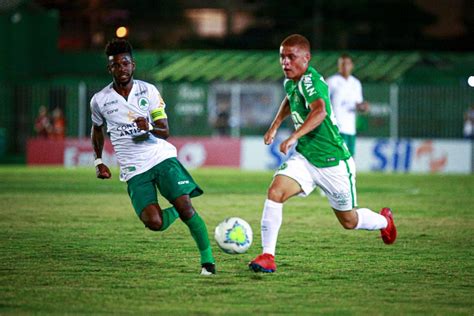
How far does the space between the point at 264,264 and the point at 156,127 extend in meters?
1.63

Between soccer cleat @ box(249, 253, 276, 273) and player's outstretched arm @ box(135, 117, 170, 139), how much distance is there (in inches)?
56.4

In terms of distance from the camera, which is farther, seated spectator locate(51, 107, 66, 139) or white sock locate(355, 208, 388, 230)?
seated spectator locate(51, 107, 66, 139)

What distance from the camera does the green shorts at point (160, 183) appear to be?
920 cm

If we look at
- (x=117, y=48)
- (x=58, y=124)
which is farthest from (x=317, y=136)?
(x=58, y=124)

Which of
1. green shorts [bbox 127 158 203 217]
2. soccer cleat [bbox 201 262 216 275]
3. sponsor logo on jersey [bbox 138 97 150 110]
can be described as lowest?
Answer: soccer cleat [bbox 201 262 216 275]

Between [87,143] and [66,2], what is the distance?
20.3 m

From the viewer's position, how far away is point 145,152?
944cm

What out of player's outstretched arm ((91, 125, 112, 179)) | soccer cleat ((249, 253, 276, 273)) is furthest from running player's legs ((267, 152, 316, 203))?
player's outstretched arm ((91, 125, 112, 179))

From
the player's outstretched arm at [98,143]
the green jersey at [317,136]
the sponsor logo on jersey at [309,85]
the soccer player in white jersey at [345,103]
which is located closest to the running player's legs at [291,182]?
the green jersey at [317,136]

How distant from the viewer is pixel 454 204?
695 inches

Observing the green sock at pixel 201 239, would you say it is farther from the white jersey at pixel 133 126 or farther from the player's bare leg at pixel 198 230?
the white jersey at pixel 133 126

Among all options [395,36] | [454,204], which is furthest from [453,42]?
[454,204]

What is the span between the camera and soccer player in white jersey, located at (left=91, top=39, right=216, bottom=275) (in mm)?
9141

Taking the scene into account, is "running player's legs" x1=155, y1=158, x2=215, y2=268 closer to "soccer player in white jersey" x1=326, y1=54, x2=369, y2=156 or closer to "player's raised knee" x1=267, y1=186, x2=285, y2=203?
"player's raised knee" x1=267, y1=186, x2=285, y2=203
